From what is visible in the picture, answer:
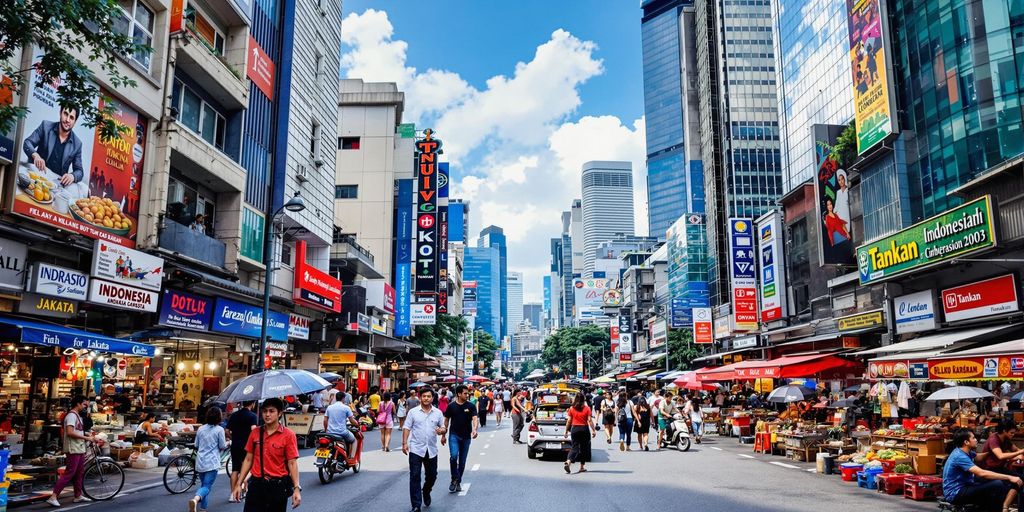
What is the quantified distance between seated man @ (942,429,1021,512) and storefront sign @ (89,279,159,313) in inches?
690

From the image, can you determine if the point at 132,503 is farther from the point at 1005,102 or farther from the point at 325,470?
the point at 1005,102

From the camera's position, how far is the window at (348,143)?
55100 millimetres

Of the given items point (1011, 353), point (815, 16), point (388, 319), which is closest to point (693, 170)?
point (815, 16)

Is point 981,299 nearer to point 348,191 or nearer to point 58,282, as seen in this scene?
point 58,282

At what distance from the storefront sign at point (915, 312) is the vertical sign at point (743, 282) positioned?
1528 centimetres


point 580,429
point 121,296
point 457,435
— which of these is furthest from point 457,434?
point 121,296

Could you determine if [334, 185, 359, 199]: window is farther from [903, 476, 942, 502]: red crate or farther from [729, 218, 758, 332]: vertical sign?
[903, 476, 942, 502]: red crate

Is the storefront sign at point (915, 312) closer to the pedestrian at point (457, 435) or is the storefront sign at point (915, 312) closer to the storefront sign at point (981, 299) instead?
the storefront sign at point (981, 299)

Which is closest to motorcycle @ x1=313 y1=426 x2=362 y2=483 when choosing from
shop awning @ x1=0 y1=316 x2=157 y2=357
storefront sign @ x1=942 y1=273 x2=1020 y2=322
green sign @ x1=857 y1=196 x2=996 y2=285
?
shop awning @ x1=0 y1=316 x2=157 y2=357

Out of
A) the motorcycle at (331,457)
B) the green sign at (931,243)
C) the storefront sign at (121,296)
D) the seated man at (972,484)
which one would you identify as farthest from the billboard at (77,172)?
the green sign at (931,243)

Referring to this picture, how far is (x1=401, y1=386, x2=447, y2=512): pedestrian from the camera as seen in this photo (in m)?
10.3

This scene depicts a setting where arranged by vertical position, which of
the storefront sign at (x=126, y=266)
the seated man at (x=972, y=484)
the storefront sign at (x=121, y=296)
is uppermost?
the storefront sign at (x=126, y=266)

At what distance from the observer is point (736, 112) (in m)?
81.2

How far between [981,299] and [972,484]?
13606 millimetres
